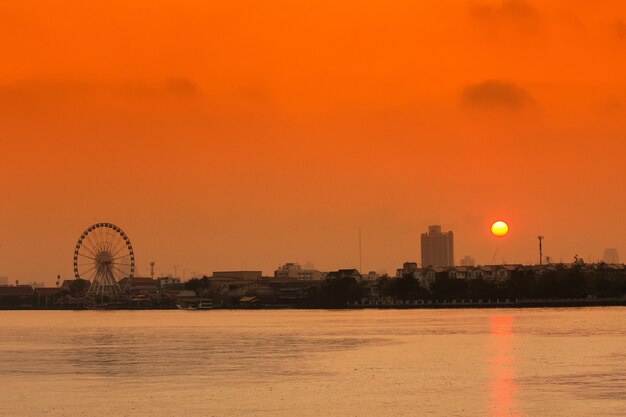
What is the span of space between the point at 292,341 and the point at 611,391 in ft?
168

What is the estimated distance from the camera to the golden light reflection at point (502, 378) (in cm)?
4747

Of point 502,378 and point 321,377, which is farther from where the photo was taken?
point 321,377

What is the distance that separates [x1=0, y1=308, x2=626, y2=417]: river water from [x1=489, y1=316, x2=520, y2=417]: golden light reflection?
6 cm

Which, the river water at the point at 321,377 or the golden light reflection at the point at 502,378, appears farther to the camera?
the river water at the point at 321,377

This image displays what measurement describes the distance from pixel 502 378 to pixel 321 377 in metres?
8.73

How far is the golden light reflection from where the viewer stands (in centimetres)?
4747

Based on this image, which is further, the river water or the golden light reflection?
the river water

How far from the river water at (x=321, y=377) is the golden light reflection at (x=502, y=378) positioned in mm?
60

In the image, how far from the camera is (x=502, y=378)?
60.6 meters

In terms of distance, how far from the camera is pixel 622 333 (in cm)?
10781

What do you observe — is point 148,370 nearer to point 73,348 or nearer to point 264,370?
point 264,370

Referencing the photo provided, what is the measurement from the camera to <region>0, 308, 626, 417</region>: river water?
4806cm

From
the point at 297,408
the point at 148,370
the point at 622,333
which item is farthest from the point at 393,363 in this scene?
the point at 622,333

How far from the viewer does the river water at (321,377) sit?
48062 millimetres
